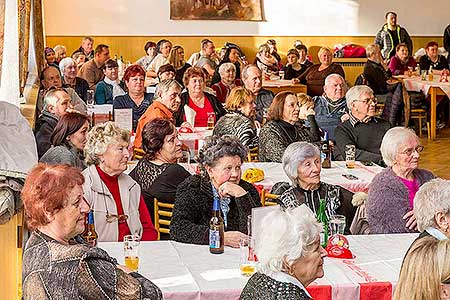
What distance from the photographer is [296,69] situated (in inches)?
577

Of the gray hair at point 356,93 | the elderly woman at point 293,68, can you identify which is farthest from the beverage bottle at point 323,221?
the elderly woman at point 293,68

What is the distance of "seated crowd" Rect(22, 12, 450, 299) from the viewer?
3.12 m

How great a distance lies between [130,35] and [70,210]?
45.8 feet

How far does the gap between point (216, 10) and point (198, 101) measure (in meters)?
8.45

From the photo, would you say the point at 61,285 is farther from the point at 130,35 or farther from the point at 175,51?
the point at 130,35

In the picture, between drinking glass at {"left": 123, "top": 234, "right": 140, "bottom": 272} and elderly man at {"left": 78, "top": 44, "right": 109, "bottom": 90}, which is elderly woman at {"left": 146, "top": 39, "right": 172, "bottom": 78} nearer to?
elderly man at {"left": 78, "top": 44, "right": 109, "bottom": 90}

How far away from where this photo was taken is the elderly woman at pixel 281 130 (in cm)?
698

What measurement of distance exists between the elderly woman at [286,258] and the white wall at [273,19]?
14.2m

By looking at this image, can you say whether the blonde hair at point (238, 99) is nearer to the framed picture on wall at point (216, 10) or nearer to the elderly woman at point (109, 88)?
the elderly woman at point (109, 88)

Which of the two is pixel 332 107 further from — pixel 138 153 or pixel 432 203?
pixel 432 203

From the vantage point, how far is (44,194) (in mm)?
3307

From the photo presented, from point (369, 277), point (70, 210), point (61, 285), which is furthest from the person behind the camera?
point (369, 277)

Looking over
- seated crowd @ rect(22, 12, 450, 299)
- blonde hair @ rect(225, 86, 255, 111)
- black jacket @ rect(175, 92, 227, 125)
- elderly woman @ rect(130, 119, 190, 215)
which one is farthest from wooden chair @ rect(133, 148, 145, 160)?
black jacket @ rect(175, 92, 227, 125)

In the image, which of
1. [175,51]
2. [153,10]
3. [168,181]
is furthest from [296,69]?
[168,181]
